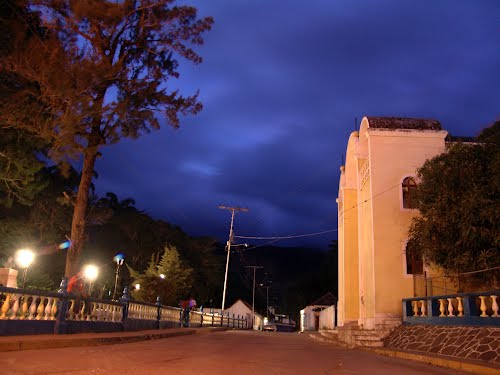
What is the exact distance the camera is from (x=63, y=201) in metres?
17.5

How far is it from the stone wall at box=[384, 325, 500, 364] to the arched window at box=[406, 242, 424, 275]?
2.81 metres

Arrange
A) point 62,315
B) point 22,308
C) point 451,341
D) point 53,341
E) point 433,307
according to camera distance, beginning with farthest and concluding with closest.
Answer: point 433,307, point 62,315, point 451,341, point 22,308, point 53,341

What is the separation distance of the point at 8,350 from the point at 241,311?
62.3 meters

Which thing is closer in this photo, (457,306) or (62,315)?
(62,315)

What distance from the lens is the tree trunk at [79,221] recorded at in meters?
16.3

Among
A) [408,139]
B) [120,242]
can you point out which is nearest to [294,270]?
[120,242]

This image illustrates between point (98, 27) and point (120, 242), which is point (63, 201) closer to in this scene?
point (98, 27)

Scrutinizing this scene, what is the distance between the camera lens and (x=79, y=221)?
1662 centimetres

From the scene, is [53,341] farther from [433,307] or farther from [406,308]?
[406,308]

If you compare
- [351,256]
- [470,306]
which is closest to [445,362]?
[470,306]

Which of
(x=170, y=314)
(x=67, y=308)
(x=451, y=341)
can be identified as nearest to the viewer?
(x=451, y=341)

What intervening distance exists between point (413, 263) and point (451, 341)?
672cm

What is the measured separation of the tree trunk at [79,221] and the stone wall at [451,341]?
426 inches

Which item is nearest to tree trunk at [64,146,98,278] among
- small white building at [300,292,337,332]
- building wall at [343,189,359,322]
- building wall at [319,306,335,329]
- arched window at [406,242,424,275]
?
arched window at [406,242,424,275]
